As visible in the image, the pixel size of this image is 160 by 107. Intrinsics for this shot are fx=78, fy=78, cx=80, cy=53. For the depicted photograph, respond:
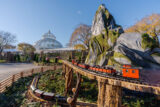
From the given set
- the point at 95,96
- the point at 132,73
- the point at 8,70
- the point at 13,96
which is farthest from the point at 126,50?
the point at 8,70

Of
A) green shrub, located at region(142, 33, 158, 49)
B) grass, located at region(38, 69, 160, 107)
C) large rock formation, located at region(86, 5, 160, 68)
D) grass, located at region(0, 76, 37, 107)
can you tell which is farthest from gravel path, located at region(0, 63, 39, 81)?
green shrub, located at region(142, 33, 158, 49)

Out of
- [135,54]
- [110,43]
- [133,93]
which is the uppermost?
[110,43]

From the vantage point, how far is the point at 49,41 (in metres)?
70.3

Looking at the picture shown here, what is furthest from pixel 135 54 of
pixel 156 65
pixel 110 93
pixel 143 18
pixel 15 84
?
pixel 15 84

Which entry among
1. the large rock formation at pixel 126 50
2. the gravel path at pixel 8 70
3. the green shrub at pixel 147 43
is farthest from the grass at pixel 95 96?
the green shrub at pixel 147 43

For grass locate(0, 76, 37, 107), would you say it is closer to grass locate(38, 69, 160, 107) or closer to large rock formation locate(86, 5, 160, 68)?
grass locate(38, 69, 160, 107)

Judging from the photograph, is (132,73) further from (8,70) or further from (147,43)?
(8,70)

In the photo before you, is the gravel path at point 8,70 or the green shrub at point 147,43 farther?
the green shrub at point 147,43

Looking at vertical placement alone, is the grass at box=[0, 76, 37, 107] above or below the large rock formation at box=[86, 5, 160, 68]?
below

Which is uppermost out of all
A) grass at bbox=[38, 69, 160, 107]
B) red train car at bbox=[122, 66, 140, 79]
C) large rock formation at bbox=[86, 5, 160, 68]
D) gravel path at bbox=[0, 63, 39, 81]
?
large rock formation at bbox=[86, 5, 160, 68]

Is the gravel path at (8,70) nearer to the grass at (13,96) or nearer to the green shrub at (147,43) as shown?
the grass at (13,96)

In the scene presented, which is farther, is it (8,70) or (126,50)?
(8,70)

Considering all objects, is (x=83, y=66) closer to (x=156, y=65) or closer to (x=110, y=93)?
(x=110, y=93)

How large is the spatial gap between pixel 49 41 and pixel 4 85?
6343 centimetres
